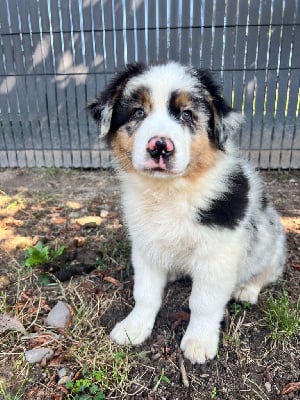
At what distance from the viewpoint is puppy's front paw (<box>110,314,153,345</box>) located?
9.20 ft

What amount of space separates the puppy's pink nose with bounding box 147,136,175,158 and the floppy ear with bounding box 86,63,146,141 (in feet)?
1.83

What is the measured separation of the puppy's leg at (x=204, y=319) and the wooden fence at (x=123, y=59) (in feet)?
12.9

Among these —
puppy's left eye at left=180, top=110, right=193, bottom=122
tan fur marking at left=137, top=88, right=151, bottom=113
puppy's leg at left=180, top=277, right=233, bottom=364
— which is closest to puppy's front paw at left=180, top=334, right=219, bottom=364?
puppy's leg at left=180, top=277, right=233, bottom=364

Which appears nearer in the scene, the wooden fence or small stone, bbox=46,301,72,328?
small stone, bbox=46,301,72,328

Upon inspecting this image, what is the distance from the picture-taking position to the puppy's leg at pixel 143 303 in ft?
9.33

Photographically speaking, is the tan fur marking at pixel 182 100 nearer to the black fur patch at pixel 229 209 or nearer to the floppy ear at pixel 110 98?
the floppy ear at pixel 110 98

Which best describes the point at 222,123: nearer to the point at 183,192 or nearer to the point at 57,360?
the point at 183,192

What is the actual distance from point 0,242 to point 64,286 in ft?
3.65

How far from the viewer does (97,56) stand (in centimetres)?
621

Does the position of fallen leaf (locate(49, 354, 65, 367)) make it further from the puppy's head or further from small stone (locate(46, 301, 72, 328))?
the puppy's head

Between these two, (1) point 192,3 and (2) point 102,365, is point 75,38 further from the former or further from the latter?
(2) point 102,365

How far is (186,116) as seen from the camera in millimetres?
2600

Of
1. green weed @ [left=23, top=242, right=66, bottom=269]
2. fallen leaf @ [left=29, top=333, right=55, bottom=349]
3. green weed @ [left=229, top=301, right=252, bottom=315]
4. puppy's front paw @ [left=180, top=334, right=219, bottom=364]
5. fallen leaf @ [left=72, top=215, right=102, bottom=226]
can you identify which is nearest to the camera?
puppy's front paw @ [left=180, top=334, right=219, bottom=364]

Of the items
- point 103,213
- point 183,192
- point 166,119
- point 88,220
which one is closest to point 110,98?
point 166,119
